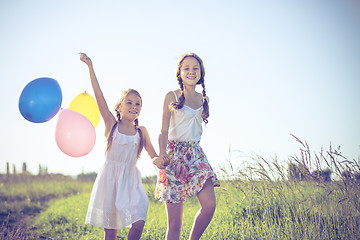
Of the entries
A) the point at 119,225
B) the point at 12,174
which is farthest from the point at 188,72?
the point at 12,174

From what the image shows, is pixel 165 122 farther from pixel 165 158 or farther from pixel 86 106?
pixel 86 106

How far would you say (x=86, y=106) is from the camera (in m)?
3.35

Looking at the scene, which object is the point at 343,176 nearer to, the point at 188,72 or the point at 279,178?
the point at 279,178

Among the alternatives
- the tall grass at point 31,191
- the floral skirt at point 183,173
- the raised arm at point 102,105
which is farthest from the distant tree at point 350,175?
the tall grass at point 31,191

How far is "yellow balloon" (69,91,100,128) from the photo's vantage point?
3.34 meters

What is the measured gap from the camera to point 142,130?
9.98 feet

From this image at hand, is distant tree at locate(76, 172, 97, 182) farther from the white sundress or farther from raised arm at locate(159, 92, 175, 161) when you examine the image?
raised arm at locate(159, 92, 175, 161)

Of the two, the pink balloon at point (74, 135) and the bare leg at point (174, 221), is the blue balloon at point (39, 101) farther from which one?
the bare leg at point (174, 221)

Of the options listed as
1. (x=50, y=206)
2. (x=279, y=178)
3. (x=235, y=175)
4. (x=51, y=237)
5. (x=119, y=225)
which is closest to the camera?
(x=119, y=225)

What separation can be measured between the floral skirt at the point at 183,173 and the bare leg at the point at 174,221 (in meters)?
0.05

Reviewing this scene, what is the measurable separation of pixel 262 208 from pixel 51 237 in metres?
2.77

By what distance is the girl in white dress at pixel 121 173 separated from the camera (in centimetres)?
275

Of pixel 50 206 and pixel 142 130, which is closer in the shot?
pixel 142 130

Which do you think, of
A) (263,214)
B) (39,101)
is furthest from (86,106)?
(263,214)
